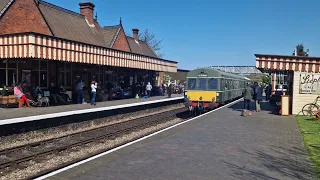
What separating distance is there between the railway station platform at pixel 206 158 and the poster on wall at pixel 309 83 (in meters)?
6.19

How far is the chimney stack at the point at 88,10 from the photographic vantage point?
29.5 meters

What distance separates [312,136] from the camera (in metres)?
10.3

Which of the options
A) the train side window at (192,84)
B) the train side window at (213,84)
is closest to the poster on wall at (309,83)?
the train side window at (213,84)

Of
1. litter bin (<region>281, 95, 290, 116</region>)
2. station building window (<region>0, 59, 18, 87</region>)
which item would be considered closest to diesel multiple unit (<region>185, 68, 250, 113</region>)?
litter bin (<region>281, 95, 290, 116</region>)

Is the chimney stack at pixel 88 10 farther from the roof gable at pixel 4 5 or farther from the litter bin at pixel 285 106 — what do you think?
the litter bin at pixel 285 106

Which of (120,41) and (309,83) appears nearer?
(309,83)

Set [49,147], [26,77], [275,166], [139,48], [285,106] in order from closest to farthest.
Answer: [275,166] → [49,147] → [285,106] → [26,77] → [139,48]

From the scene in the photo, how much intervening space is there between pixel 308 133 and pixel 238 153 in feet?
14.6

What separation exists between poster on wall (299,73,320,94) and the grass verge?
2.44 m

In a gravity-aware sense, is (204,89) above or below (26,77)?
below

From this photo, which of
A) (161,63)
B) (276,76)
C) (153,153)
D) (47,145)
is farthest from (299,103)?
(276,76)

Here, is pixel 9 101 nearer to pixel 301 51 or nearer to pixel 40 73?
pixel 40 73

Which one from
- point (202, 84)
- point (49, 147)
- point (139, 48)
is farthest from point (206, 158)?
point (139, 48)

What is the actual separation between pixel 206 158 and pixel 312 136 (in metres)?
5.01
